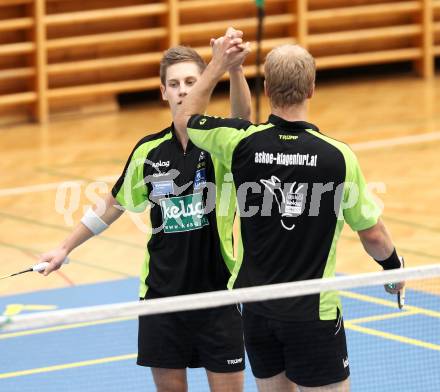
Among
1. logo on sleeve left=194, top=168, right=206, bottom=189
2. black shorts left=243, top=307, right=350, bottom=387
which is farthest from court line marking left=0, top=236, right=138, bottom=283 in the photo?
black shorts left=243, top=307, right=350, bottom=387

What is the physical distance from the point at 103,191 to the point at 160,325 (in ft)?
22.6

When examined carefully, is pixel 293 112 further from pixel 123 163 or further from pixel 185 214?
pixel 123 163

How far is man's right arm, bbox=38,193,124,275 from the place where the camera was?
545 cm

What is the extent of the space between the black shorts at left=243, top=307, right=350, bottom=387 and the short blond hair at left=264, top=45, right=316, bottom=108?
938 millimetres

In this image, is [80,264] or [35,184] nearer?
[80,264]

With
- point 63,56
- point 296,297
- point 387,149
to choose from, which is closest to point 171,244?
point 296,297

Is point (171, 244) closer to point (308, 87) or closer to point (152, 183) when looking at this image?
point (152, 183)

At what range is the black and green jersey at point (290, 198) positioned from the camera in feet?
15.6

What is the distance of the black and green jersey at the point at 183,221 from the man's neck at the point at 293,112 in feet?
2.31

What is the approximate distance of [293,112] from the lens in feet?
15.5

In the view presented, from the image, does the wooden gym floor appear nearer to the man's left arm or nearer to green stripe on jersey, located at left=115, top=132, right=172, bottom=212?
green stripe on jersey, located at left=115, top=132, right=172, bottom=212

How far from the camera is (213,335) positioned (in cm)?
544

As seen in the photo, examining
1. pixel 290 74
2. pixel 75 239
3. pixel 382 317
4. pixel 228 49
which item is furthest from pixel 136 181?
pixel 382 317

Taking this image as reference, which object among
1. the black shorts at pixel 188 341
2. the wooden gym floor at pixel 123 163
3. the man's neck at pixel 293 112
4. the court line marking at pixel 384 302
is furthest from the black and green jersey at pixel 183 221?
the wooden gym floor at pixel 123 163
